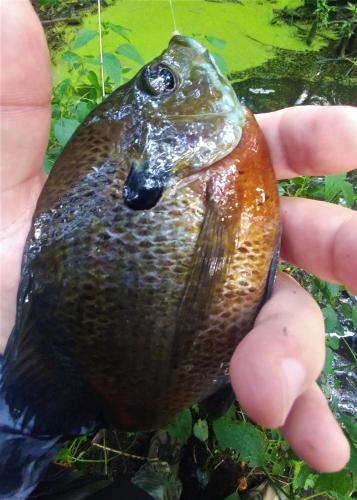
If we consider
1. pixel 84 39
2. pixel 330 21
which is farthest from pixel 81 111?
pixel 330 21

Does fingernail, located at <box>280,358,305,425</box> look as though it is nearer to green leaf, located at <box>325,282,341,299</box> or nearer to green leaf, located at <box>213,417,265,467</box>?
green leaf, located at <box>213,417,265,467</box>

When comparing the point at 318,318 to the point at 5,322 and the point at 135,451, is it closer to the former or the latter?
the point at 5,322

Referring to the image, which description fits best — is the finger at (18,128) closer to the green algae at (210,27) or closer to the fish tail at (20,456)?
the fish tail at (20,456)

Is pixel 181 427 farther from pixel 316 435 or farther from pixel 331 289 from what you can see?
pixel 316 435

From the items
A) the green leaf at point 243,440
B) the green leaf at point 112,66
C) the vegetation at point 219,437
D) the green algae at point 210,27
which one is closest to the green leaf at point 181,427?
the vegetation at point 219,437

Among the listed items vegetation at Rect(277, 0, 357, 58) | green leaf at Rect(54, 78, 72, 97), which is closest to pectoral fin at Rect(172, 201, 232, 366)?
green leaf at Rect(54, 78, 72, 97)
